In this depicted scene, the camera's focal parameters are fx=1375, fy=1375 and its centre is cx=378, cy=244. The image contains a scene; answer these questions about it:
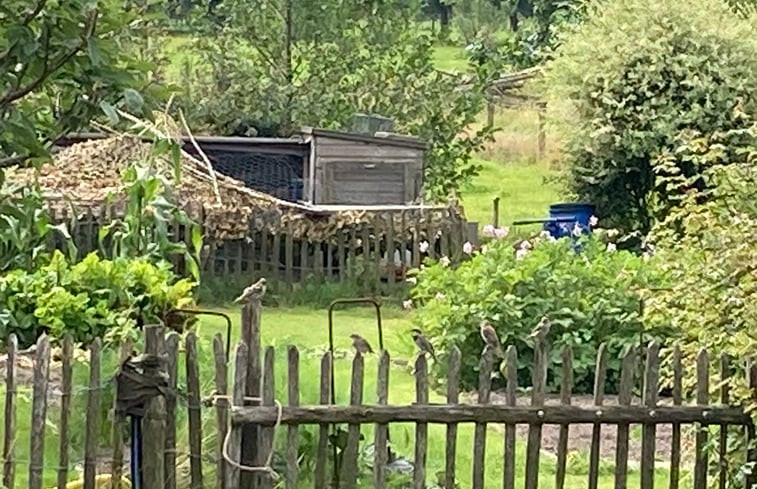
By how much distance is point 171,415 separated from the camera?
5.80m

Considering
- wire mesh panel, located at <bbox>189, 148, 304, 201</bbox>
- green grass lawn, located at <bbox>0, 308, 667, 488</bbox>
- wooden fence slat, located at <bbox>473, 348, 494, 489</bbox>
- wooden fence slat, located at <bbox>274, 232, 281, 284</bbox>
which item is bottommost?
green grass lawn, located at <bbox>0, 308, 667, 488</bbox>

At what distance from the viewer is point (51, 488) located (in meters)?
6.87

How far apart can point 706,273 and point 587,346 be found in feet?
15.0

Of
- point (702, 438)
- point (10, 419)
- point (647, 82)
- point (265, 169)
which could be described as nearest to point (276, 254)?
point (265, 169)

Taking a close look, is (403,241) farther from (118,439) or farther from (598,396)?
(118,439)

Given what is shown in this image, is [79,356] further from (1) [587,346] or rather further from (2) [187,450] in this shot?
(1) [587,346]

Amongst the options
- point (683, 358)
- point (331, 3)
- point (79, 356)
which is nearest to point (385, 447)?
point (683, 358)

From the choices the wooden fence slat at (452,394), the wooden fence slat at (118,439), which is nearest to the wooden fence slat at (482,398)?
the wooden fence slat at (452,394)

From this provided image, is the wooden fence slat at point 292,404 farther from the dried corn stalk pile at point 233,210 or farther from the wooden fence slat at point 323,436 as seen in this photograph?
the dried corn stalk pile at point 233,210

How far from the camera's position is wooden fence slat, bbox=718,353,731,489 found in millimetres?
6109

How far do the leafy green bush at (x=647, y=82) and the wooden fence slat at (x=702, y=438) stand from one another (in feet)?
35.3

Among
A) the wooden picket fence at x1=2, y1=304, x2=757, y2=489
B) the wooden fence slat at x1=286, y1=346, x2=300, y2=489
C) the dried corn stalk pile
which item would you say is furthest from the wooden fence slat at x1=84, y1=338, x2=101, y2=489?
the dried corn stalk pile

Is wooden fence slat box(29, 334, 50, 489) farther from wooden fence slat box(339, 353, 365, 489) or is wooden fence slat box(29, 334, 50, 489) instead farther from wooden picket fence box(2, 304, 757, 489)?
wooden fence slat box(339, 353, 365, 489)

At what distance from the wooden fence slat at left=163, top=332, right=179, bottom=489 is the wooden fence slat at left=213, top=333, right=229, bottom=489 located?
172mm
